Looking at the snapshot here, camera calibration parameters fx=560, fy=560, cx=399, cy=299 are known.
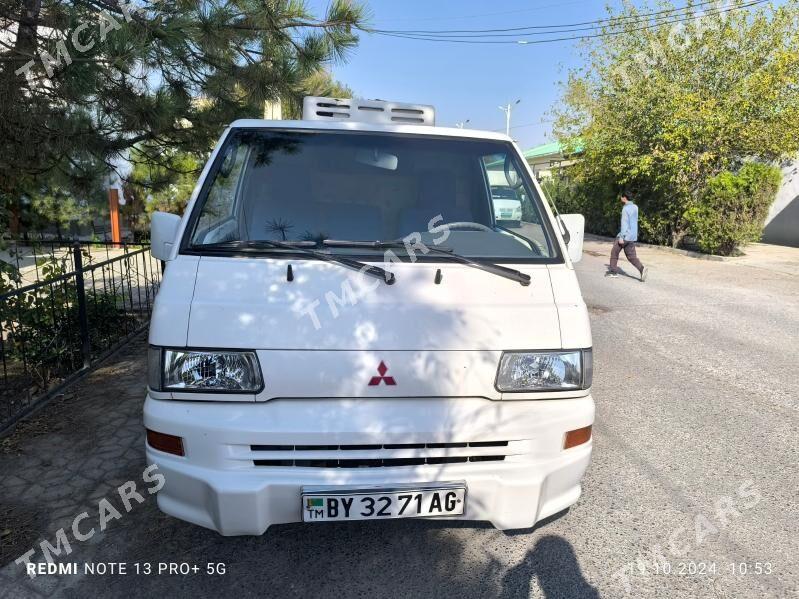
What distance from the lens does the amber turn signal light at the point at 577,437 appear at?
241cm

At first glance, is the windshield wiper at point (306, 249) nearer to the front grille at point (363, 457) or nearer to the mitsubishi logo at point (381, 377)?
the mitsubishi logo at point (381, 377)

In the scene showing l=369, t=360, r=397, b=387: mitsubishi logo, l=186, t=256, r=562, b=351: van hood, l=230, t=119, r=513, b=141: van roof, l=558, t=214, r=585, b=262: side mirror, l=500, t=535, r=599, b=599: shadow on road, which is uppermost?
l=230, t=119, r=513, b=141: van roof

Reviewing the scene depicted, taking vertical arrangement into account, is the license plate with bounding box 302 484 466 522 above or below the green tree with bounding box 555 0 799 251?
below

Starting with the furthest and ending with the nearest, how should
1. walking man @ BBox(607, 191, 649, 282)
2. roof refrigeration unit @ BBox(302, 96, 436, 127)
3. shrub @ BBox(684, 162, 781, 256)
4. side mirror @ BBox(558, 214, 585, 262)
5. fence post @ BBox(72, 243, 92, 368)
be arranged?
shrub @ BBox(684, 162, 781, 256) < walking man @ BBox(607, 191, 649, 282) < fence post @ BBox(72, 243, 92, 368) < roof refrigeration unit @ BBox(302, 96, 436, 127) < side mirror @ BBox(558, 214, 585, 262)

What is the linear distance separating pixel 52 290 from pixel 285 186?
9.69ft

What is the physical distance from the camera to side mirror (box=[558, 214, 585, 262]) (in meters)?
3.07

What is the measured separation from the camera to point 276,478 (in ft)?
7.18

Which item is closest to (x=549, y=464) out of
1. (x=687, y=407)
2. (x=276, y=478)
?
(x=276, y=478)

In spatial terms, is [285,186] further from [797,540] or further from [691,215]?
[691,215]

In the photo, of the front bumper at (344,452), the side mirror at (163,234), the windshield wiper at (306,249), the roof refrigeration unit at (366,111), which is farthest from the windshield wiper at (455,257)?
the roof refrigeration unit at (366,111)

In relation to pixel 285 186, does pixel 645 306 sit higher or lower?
lower

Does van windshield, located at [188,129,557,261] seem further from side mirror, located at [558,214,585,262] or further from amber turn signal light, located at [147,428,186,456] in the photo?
amber turn signal light, located at [147,428,186,456]

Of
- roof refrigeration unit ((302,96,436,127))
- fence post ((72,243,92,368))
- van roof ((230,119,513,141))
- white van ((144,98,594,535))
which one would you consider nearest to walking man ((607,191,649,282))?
roof refrigeration unit ((302,96,436,127))

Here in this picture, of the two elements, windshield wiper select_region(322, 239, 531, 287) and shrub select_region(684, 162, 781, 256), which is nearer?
windshield wiper select_region(322, 239, 531, 287)
